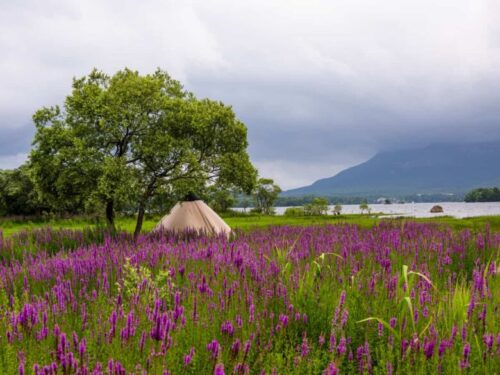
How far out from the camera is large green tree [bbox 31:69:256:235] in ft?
46.2

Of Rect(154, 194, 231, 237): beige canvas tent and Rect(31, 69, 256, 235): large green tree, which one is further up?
Rect(31, 69, 256, 235): large green tree

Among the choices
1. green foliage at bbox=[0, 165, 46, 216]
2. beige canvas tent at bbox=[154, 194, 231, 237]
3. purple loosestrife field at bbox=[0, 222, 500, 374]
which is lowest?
purple loosestrife field at bbox=[0, 222, 500, 374]

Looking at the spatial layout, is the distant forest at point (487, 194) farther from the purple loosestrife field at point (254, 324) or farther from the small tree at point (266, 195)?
the purple loosestrife field at point (254, 324)

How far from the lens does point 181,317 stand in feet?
12.2

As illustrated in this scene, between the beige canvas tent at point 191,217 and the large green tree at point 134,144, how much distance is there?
67 centimetres

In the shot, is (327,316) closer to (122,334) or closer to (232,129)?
(122,334)

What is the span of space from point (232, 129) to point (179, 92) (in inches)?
115

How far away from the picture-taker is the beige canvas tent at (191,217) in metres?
15.3

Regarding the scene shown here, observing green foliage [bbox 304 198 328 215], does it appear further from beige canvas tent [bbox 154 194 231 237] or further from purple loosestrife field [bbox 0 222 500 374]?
purple loosestrife field [bbox 0 222 500 374]

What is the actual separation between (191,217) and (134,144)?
9.99 ft

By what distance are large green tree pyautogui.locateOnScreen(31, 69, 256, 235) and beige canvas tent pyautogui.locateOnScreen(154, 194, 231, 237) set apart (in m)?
0.67

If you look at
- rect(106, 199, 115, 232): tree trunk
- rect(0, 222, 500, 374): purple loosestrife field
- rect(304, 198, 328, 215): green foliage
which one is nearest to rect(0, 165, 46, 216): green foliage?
rect(304, 198, 328, 215): green foliage

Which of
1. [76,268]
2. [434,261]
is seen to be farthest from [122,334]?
[434,261]

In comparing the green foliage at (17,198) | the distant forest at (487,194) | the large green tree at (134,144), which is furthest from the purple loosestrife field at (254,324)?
the distant forest at (487,194)
